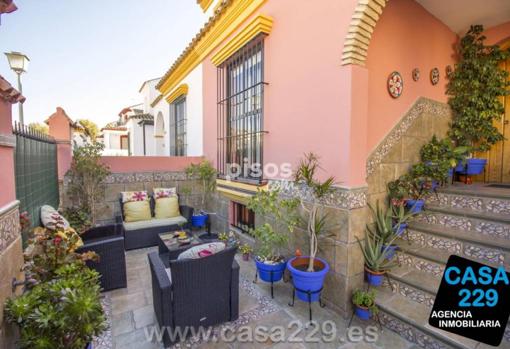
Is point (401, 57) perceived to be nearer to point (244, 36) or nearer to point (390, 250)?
point (244, 36)

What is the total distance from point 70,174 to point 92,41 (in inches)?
160

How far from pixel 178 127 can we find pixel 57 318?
7218 millimetres

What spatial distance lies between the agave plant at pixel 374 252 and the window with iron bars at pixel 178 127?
6110 millimetres

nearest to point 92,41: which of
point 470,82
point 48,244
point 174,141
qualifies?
point 174,141

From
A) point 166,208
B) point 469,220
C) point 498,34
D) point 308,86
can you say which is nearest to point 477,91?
point 498,34

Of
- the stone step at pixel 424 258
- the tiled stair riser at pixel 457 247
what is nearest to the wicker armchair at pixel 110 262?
the stone step at pixel 424 258

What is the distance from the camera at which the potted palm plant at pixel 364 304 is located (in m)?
2.51

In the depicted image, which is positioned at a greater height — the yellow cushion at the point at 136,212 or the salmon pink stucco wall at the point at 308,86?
the salmon pink stucco wall at the point at 308,86

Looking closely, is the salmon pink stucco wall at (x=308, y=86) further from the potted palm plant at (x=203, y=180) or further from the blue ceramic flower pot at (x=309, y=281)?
the potted palm plant at (x=203, y=180)

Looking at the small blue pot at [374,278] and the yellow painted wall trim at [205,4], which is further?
the yellow painted wall trim at [205,4]

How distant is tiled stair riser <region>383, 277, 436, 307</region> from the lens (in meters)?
2.53

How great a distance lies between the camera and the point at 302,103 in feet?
10.4

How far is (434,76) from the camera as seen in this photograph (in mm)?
3961

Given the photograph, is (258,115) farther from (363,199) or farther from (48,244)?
(48,244)
